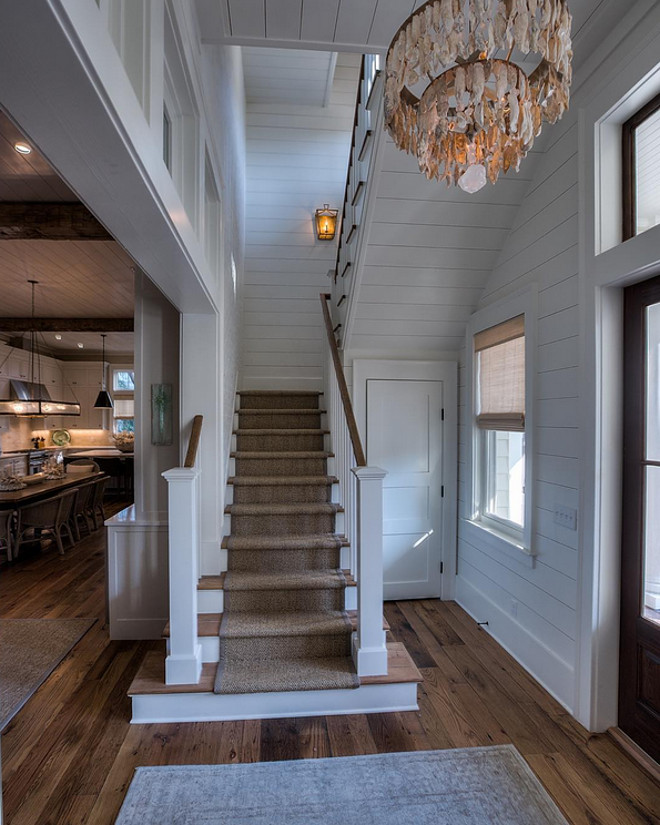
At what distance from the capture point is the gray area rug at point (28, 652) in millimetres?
2732

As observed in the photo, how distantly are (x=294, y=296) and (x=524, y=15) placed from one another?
4379 millimetres

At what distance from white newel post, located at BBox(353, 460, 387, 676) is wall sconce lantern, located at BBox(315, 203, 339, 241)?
378 centimetres

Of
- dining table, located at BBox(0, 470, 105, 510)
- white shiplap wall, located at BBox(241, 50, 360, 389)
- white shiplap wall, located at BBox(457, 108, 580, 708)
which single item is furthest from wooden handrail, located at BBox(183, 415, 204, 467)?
dining table, located at BBox(0, 470, 105, 510)

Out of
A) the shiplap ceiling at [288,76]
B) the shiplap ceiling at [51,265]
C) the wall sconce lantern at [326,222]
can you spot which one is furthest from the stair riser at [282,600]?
the shiplap ceiling at [288,76]

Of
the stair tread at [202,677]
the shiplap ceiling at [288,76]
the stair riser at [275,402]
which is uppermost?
the shiplap ceiling at [288,76]

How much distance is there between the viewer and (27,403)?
25.4ft

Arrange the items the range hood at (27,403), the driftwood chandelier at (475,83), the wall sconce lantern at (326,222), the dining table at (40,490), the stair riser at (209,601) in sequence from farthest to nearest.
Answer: the range hood at (27,403), the wall sconce lantern at (326,222), the dining table at (40,490), the stair riser at (209,601), the driftwood chandelier at (475,83)

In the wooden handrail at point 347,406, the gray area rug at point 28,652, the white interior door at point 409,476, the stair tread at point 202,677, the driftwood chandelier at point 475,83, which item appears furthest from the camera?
the white interior door at point 409,476

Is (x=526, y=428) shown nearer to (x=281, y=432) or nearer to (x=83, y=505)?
(x=281, y=432)

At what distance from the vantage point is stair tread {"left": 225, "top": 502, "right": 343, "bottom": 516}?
3.44 meters

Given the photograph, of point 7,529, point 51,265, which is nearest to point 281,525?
point 7,529

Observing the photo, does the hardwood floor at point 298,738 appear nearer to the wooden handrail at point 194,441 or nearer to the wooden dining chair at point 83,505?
the wooden handrail at point 194,441

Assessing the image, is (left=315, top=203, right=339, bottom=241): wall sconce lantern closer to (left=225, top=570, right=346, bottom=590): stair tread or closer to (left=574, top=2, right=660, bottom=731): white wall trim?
(left=574, top=2, right=660, bottom=731): white wall trim

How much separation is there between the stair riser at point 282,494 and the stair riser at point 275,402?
1.22 metres
